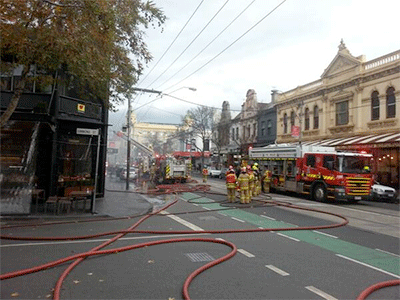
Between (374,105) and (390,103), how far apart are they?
1498 millimetres

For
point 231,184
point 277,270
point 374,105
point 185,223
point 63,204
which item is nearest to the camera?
point 277,270

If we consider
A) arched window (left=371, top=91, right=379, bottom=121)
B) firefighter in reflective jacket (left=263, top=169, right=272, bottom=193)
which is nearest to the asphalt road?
firefighter in reflective jacket (left=263, top=169, right=272, bottom=193)

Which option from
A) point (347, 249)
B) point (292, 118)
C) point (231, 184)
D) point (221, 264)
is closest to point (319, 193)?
point (231, 184)

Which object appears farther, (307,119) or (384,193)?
(307,119)

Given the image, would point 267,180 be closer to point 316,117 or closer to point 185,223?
point 185,223

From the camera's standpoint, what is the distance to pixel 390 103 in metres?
24.0

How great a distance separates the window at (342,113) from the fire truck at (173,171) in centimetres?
1266

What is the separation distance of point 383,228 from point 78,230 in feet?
27.0

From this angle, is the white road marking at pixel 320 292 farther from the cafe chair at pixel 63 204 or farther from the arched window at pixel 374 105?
the arched window at pixel 374 105

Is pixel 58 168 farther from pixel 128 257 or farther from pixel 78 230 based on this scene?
pixel 128 257

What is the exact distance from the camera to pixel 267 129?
1582 inches

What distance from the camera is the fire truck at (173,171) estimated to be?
86.0 ft

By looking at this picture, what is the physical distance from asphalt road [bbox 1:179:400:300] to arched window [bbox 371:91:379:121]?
17.3m

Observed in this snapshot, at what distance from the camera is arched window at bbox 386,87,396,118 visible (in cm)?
2373
